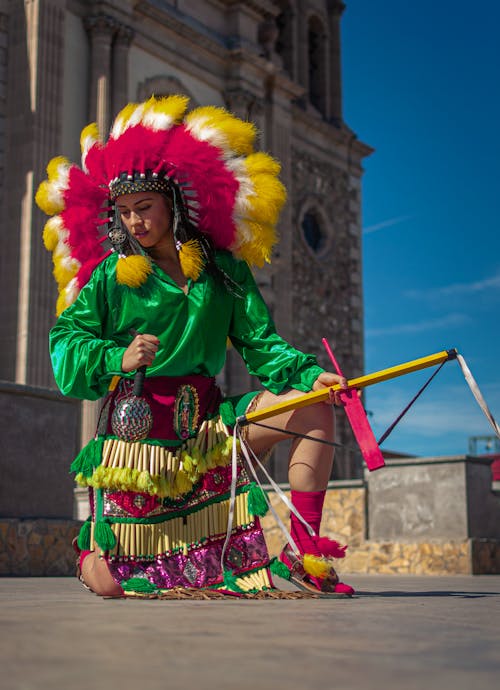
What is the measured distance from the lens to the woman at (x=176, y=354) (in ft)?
11.4

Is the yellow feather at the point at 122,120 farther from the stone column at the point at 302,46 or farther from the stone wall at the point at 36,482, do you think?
the stone column at the point at 302,46

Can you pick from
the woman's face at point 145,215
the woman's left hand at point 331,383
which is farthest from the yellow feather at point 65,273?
the woman's left hand at point 331,383

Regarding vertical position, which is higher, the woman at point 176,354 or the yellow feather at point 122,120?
the yellow feather at point 122,120

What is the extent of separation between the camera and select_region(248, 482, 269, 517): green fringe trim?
3475mm

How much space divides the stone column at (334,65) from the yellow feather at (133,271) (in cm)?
1922

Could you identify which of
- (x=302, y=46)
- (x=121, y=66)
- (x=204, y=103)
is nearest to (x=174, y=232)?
(x=121, y=66)

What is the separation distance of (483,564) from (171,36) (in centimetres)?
1189

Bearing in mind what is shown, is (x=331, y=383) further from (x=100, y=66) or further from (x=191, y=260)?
(x=100, y=66)

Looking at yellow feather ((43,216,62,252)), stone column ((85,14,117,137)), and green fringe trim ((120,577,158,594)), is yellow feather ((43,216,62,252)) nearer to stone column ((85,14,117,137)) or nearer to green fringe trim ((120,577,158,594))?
green fringe trim ((120,577,158,594))

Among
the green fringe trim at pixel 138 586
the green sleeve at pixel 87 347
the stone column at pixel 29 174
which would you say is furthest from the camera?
the stone column at pixel 29 174

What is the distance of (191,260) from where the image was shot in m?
3.74

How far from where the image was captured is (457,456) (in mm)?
7621

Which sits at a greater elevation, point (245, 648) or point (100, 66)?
point (100, 66)

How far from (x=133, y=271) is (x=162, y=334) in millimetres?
264
